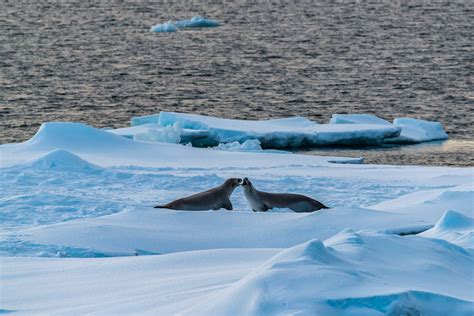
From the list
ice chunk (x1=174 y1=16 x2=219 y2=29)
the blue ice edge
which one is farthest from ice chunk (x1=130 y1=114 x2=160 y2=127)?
ice chunk (x1=174 y1=16 x2=219 y2=29)

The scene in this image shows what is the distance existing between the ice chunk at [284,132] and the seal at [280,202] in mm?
6765

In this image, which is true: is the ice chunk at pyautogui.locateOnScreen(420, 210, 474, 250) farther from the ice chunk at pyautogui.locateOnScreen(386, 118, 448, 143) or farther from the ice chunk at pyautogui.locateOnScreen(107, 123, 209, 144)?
the ice chunk at pyautogui.locateOnScreen(386, 118, 448, 143)

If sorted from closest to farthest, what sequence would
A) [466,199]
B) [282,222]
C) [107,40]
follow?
[282,222]
[466,199]
[107,40]

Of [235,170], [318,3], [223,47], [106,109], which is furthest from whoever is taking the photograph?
[318,3]

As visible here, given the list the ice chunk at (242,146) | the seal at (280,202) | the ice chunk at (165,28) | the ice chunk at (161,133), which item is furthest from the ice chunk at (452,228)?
the ice chunk at (165,28)

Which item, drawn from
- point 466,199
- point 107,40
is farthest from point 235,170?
point 107,40

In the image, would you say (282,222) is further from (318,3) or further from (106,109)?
(318,3)

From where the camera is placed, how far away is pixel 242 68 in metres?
31.9

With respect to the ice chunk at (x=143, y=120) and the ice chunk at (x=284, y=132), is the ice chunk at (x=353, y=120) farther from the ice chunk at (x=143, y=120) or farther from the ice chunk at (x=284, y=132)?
the ice chunk at (x=143, y=120)

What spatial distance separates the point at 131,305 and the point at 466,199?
5.44 metres

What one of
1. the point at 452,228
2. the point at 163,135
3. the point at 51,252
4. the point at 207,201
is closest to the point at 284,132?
the point at 163,135

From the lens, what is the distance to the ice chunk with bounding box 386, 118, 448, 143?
63.1ft

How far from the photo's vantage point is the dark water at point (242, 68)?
24438 mm

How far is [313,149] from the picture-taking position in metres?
18.1
